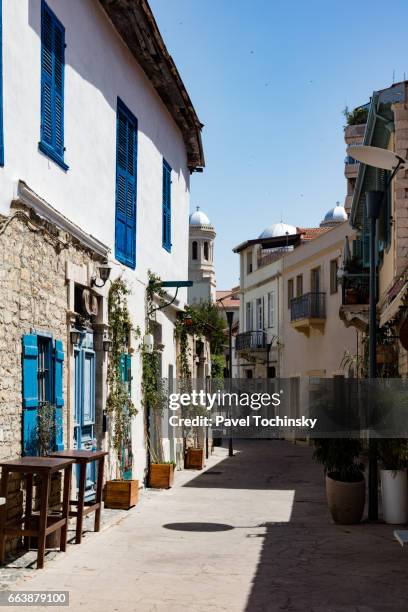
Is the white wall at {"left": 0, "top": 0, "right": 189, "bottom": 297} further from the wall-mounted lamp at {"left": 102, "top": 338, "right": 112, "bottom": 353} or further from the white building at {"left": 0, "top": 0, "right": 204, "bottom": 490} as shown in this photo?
the wall-mounted lamp at {"left": 102, "top": 338, "right": 112, "bottom": 353}

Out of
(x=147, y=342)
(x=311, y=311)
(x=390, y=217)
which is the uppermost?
(x=390, y=217)

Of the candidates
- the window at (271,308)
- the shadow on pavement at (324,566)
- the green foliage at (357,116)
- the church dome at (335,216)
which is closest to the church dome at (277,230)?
the church dome at (335,216)

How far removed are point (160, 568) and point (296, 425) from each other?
91.3 feet

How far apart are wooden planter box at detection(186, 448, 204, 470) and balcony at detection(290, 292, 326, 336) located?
566 inches

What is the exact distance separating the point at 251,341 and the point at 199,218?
97.3 feet

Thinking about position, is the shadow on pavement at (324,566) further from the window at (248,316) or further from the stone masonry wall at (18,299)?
the window at (248,316)

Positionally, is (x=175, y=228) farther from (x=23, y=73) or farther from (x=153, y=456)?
(x=23, y=73)

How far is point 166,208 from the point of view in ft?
60.7

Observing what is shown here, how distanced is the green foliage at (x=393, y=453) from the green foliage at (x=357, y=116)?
15.5 meters

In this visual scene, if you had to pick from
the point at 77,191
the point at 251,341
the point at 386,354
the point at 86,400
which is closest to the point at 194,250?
the point at 251,341

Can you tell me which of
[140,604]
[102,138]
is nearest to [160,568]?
[140,604]

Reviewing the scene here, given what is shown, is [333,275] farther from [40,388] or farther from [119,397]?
[40,388]

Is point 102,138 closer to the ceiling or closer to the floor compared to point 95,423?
closer to the ceiling

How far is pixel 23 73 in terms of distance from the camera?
32.3 ft
